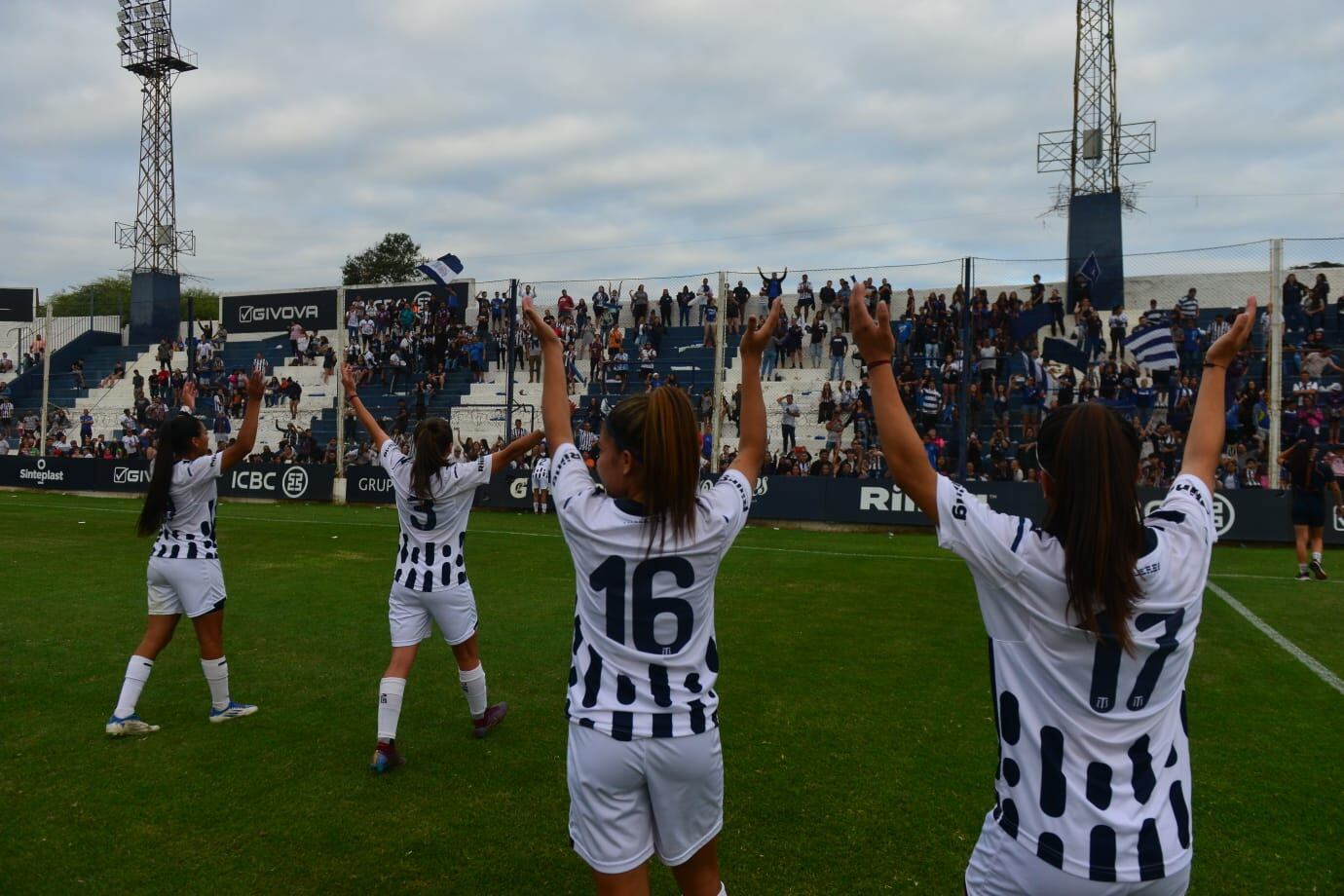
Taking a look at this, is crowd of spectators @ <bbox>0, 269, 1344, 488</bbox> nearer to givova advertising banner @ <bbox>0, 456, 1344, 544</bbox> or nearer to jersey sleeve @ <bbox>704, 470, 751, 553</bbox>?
givova advertising banner @ <bbox>0, 456, 1344, 544</bbox>

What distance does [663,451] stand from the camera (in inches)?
107

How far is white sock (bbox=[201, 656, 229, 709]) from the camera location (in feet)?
21.1

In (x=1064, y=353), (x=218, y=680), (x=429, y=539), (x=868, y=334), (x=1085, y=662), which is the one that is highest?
(x=1064, y=353)

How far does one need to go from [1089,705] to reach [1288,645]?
8.38 metres

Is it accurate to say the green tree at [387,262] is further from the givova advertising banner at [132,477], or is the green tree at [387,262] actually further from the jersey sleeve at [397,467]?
the jersey sleeve at [397,467]

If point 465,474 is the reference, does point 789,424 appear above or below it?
above

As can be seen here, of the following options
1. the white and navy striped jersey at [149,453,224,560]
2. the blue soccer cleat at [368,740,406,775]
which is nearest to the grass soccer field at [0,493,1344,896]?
the blue soccer cleat at [368,740,406,775]

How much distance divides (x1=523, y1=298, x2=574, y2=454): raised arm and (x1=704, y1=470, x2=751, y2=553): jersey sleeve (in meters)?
0.50

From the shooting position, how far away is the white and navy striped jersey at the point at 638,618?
110 inches

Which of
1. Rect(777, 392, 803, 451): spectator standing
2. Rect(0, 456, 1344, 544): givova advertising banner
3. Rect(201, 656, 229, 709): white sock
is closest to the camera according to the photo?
Rect(201, 656, 229, 709): white sock

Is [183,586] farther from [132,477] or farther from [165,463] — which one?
[132,477]

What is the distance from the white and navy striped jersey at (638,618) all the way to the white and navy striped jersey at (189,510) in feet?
13.6

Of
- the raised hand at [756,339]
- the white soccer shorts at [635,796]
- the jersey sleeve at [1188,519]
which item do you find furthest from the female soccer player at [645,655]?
the jersey sleeve at [1188,519]

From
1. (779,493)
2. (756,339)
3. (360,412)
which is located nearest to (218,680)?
(360,412)
